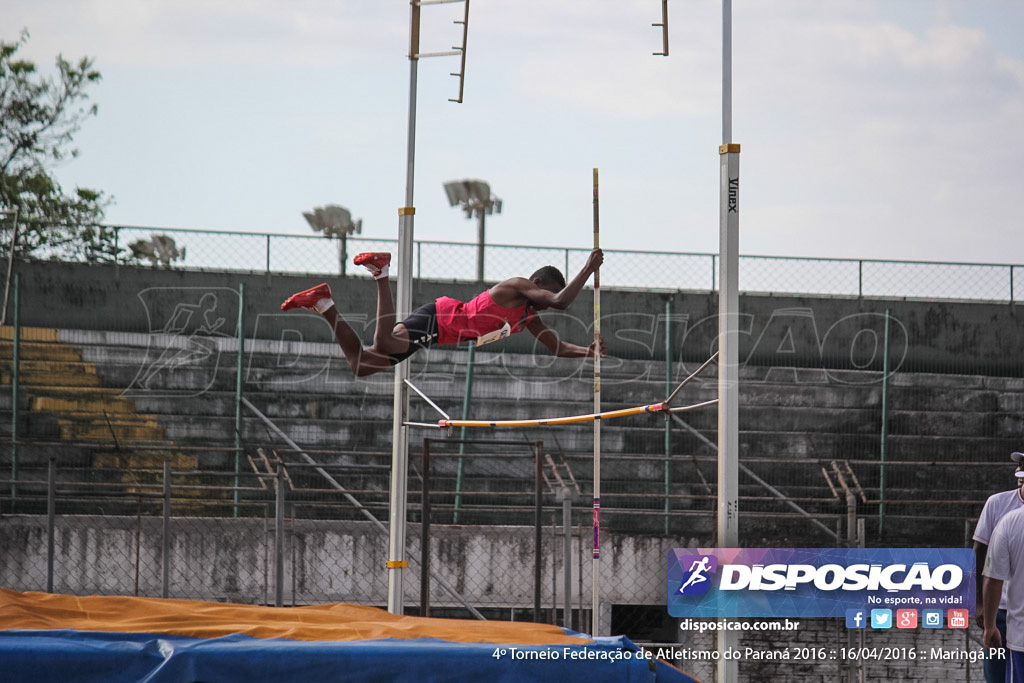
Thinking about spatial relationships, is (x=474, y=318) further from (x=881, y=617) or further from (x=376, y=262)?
(x=881, y=617)

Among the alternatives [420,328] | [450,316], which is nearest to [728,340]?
[450,316]

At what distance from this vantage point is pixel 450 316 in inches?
265

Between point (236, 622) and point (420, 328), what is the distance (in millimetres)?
2066

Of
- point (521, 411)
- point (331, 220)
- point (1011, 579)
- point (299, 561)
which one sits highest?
point (331, 220)

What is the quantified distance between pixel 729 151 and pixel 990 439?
8586 millimetres

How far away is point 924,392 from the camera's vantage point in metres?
13.4

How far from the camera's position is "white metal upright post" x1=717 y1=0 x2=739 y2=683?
5.46 m

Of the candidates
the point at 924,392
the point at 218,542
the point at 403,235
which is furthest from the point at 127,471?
the point at 924,392

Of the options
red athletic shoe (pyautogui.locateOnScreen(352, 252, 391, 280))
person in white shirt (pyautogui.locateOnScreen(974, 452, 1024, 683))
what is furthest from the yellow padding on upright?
person in white shirt (pyautogui.locateOnScreen(974, 452, 1024, 683))

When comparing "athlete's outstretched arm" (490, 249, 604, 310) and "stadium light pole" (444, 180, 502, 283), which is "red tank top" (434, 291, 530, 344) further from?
"stadium light pole" (444, 180, 502, 283)

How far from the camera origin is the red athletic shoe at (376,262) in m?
6.02

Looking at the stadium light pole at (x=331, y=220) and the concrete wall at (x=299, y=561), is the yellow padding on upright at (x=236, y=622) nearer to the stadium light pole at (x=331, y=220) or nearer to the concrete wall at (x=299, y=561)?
the concrete wall at (x=299, y=561)

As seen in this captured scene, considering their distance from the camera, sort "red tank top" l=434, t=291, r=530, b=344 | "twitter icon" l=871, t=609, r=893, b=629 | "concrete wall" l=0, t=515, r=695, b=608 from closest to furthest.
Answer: "twitter icon" l=871, t=609, r=893, b=629, "red tank top" l=434, t=291, r=530, b=344, "concrete wall" l=0, t=515, r=695, b=608

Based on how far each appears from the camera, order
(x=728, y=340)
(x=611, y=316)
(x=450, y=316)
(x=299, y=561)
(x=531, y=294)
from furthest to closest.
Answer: (x=611, y=316)
(x=299, y=561)
(x=450, y=316)
(x=531, y=294)
(x=728, y=340)
